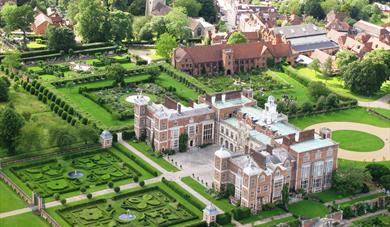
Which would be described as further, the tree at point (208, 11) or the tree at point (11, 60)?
the tree at point (208, 11)

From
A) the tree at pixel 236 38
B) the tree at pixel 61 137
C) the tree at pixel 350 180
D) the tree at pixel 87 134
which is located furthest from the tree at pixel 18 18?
the tree at pixel 350 180

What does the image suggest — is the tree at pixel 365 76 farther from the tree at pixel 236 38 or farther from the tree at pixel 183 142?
the tree at pixel 183 142

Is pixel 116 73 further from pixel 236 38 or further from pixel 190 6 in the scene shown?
pixel 190 6

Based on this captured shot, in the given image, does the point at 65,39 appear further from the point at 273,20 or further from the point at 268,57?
the point at 273,20

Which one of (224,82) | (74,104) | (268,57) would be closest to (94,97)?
(74,104)

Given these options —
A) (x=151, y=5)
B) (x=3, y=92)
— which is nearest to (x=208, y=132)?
(x=3, y=92)

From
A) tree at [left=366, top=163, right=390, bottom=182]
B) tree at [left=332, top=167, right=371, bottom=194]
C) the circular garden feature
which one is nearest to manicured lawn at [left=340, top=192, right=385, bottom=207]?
tree at [left=332, top=167, right=371, bottom=194]
